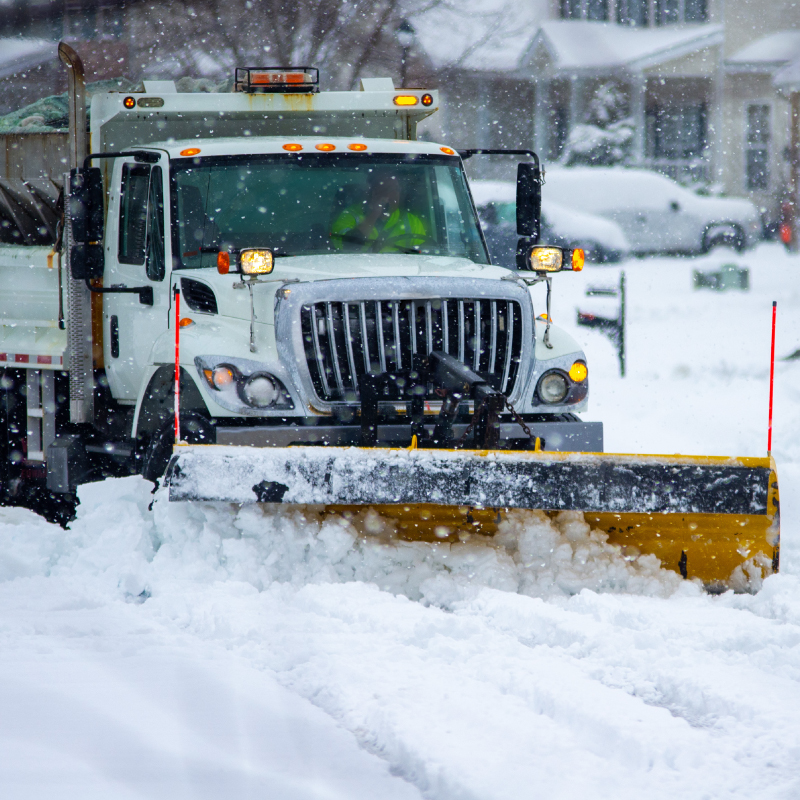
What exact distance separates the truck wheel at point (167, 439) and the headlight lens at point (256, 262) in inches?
31.0

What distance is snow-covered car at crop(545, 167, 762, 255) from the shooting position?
2780cm

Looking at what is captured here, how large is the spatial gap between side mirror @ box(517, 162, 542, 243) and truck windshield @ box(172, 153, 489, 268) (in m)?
0.37

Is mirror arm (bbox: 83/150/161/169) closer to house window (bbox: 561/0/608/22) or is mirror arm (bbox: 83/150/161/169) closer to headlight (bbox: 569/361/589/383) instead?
headlight (bbox: 569/361/589/383)

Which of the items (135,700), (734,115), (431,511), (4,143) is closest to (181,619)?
(135,700)

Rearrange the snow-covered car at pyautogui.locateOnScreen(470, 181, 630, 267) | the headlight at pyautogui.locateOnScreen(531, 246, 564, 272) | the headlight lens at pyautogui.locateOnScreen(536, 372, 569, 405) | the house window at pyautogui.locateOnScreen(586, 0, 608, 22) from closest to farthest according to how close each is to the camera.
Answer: the headlight lens at pyautogui.locateOnScreen(536, 372, 569, 405) < the headlight at pyautogui.locateOnScreen(531, 246, 564, 272) < the snow-covered car at pyautogui.locateOnScreen(470, 181, 630, 267) < the house window at pyautogui.locateOnScreen(586, 0, 608, 22)

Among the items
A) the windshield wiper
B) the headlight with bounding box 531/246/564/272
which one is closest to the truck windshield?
the windshield wiper

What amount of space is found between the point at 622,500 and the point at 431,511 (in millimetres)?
1010

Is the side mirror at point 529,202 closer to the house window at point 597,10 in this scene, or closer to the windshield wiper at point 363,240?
the windshield wiper at point 363,240

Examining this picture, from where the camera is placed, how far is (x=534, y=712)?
414 centimetres

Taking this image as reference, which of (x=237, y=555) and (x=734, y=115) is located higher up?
(x=734, y=115)

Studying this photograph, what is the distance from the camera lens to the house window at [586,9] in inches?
1506

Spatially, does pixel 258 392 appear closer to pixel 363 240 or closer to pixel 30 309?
pixel 363 240

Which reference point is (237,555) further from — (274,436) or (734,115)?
(734,115)

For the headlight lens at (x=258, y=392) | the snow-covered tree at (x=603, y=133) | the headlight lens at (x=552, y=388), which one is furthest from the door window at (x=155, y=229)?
the snow-covered tree at (x=603, y=133)
